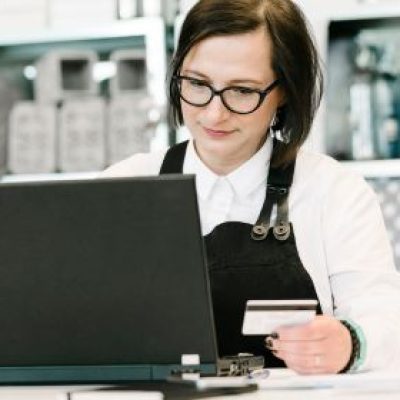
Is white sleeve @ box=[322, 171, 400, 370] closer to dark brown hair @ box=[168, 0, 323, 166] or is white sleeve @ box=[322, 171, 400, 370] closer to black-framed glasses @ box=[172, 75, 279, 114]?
dark brown hair @ box=[168, 0, 323, 166]

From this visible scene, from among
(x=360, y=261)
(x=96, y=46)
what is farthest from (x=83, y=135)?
(x=360, y=261)

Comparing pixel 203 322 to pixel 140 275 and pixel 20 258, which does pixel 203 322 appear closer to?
pixel 140 275

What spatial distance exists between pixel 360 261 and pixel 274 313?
0.57m

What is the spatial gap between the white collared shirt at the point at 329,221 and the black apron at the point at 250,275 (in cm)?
6

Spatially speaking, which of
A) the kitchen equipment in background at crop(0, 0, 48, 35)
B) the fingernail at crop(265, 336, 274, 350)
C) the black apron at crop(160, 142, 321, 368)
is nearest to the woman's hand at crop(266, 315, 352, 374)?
the fingernail at crop(265, 336, 274, 350)

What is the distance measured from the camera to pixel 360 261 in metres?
1.78

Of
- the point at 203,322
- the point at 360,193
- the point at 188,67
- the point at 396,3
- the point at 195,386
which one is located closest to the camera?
the point at 203,322

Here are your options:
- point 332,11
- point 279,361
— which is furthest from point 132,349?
point 332,11

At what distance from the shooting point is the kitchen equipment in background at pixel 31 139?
316 cm

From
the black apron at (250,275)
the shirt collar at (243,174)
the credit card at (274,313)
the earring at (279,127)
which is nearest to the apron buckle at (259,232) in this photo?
the black apron at (250,275)

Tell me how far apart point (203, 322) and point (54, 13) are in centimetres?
215

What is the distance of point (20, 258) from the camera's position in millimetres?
1272

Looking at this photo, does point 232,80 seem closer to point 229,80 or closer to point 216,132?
point 229,80

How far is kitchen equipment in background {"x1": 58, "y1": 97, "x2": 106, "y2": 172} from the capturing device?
10.3 ft
